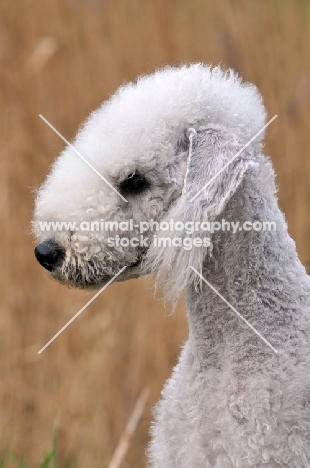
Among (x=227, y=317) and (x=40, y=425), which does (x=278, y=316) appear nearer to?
(x=227, y=317)

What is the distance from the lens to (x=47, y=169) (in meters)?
2.85

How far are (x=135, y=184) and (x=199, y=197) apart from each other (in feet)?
0.44

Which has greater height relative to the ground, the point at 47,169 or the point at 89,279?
the point at 89,279

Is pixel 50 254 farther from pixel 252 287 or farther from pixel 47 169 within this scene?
pixel 47 169

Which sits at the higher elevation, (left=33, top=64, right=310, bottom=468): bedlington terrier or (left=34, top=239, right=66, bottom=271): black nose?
(left=33, top=64, right=310, bottom=468): bedlington terrier

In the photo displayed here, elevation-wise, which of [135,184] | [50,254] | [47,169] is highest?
[135,184]

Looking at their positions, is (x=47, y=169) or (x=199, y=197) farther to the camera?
(x=47, y=169)

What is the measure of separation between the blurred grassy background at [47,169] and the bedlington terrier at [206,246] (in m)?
1.25

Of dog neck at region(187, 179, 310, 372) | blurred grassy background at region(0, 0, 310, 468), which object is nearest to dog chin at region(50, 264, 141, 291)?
dog neck at region(187, 179, 310, 372)

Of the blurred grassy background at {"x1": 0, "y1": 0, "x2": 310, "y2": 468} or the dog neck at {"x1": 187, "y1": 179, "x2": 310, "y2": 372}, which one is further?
the blurred grassy background at {"x1": 0, "y1": 0, "x2": 310, "y2": 468}

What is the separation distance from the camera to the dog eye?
4.90ft

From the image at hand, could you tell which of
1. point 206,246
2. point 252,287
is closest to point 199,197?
point 206,246

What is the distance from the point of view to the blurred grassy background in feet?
9.24

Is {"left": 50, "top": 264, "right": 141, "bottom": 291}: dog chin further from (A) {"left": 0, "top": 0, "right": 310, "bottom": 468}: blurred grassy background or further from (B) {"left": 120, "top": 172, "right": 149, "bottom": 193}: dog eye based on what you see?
(A) {"left": 0, "top": 0, "right": 310, "bottom": 468}: blurred grassy background
